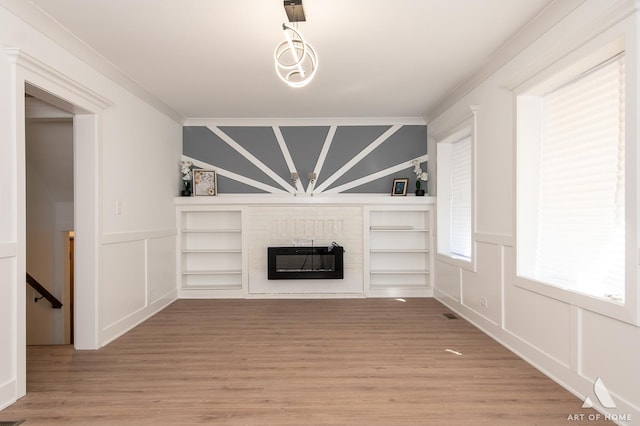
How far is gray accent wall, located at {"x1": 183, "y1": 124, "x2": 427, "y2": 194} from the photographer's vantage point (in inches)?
226

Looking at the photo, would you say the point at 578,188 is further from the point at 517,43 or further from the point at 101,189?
the point at 101,189

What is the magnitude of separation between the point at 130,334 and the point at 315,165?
10.7 ft

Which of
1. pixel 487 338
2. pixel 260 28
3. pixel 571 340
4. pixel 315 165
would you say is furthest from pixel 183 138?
pixel 571 340

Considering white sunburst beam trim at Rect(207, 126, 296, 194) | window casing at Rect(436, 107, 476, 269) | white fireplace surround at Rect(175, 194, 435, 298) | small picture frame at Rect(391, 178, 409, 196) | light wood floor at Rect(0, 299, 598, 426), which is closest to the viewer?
light wood floor at Rect(0, 299, 598, 426)

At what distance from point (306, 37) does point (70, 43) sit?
6.15 feet

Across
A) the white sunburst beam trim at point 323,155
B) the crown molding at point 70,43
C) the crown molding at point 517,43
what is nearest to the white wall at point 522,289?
the crown molding at point 517,43

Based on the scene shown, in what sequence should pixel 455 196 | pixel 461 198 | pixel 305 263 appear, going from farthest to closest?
pixel 305 263 < pixel 455 196 < pixel 461 198

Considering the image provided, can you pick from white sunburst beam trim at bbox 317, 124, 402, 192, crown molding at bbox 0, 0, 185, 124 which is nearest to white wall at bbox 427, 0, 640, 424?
white sunburst beam trim at bbox 317, 124, 402, 192

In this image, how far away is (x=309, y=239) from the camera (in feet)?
18.2

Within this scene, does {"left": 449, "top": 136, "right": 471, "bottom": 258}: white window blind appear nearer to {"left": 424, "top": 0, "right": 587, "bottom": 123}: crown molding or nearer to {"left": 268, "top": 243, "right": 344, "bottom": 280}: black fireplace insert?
{"left": 424, "top": 0, "right": 587, "bottom": 123}: crown molding

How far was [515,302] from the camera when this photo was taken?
3258 millimetres

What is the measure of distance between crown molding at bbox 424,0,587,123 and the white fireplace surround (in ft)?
5.50

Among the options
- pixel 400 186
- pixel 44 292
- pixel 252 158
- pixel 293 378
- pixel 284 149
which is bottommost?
pixel 293 378

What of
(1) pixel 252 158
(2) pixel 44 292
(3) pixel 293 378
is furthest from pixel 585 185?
(2) pixel 44 292
